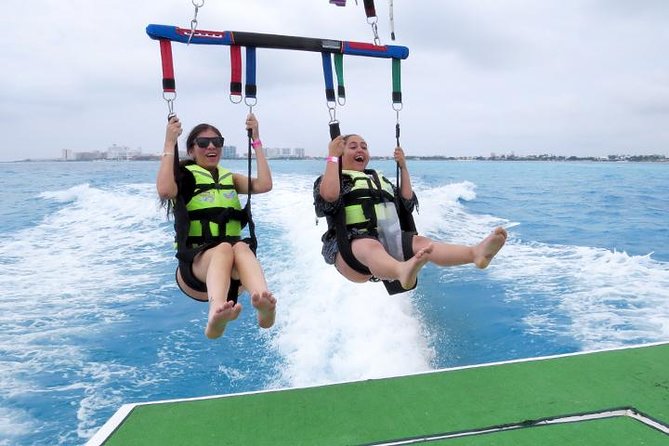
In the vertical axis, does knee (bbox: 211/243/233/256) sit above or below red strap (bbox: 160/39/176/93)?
below

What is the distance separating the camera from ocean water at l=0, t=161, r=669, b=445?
5207 millimetres

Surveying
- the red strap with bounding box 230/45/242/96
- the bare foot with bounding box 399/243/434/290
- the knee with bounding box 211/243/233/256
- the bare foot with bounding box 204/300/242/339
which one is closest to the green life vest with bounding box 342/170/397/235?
the bare foot with bounding box 399/243/434/290

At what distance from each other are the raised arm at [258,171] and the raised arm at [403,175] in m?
0.83

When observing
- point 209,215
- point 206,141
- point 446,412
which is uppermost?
point 206,141

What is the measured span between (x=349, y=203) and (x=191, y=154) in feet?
3.41

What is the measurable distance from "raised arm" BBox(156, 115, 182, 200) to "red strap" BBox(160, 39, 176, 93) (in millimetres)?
157

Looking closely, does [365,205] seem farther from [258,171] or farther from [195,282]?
[195,282]

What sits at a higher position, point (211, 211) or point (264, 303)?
point (211, 211)

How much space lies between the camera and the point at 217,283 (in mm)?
2611

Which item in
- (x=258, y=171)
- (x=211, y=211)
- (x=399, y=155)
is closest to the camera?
(x=211, y=211)

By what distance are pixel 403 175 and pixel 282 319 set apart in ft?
12.6

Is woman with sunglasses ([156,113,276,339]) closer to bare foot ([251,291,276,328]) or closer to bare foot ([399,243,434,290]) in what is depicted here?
bare foot ([251,291,276,328])

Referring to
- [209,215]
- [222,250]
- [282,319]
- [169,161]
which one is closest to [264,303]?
[222,250]

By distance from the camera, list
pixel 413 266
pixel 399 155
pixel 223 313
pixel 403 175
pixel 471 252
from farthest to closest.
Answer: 1. pixel 403 175
2. pixel 399 155
3. pixel 471 252
4. pixel 413 266
5. pixel 223 313
